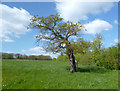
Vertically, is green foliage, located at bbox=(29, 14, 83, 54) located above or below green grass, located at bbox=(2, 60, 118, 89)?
above

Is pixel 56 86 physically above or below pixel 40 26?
below

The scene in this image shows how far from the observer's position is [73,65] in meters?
15.3

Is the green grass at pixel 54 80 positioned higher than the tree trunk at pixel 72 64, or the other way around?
the tree trunk at pixel 72 64

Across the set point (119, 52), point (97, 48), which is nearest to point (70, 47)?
point (119, 52)

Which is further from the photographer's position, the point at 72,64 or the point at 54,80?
the point at 72,64

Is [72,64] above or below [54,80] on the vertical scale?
above

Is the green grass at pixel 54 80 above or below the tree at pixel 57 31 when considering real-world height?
below

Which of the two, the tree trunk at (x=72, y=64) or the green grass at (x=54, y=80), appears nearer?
the green grass at (x=54, y=80)

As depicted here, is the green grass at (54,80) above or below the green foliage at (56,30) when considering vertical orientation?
below

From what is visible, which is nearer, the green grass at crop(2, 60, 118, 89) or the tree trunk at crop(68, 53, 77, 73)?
the green grass at crop(2, 60, 118, 89)

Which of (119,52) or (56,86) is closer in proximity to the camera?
(56,86)

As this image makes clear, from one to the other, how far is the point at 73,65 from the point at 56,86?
7245 millimetres

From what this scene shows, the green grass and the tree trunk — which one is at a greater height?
the tree trunk

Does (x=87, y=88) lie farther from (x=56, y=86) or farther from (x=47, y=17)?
(x=47, y=17)
